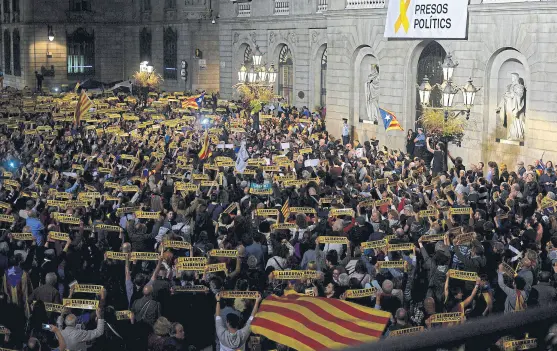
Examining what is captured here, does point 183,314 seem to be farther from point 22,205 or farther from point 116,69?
point 116,69

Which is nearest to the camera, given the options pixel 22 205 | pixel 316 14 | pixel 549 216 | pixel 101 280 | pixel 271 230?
pixel 101 280

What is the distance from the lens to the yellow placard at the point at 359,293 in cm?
1150

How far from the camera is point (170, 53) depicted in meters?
65.4

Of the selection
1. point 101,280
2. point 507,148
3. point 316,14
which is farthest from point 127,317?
point 316,14

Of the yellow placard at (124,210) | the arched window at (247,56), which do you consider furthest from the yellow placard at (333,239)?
the arched window at (247,56)

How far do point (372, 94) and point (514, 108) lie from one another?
349 inches

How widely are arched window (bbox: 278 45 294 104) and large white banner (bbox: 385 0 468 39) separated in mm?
14737

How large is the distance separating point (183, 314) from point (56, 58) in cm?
6322

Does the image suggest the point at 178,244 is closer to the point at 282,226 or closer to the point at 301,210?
the point at 282,226

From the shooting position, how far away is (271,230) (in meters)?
15.7

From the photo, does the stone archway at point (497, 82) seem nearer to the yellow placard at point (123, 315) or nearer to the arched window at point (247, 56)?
the yellow placard at point (123, 315)

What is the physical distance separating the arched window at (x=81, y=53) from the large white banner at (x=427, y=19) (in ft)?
148

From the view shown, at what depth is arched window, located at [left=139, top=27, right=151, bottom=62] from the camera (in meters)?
69.1

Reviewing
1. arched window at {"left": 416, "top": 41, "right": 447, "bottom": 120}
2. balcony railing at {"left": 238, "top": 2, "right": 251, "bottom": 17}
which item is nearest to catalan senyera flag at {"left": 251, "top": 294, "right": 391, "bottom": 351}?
arched window at {"left": 416, "top": 41, "right": 447, "bottom": 120}
